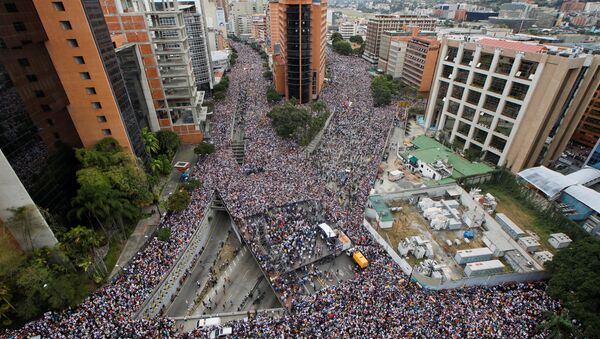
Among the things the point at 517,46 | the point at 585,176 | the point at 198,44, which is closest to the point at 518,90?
the point at 517,46

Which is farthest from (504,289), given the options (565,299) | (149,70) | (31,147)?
(149,70)

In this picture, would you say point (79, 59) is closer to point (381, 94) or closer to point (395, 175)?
point (395, 175)

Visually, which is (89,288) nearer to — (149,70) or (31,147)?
(31,147)

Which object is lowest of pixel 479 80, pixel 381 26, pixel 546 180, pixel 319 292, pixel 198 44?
pixel 319 292

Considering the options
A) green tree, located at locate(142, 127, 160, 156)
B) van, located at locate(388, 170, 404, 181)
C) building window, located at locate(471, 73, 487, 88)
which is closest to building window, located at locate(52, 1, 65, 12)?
green tree, located at locate(142, 127, 160, 156)

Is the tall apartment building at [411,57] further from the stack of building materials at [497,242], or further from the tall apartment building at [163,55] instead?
the tall apartment building at [163,55]

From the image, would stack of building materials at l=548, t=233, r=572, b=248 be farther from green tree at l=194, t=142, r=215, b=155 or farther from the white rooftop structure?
green tree at l=194, t=142, r=215, b=155
